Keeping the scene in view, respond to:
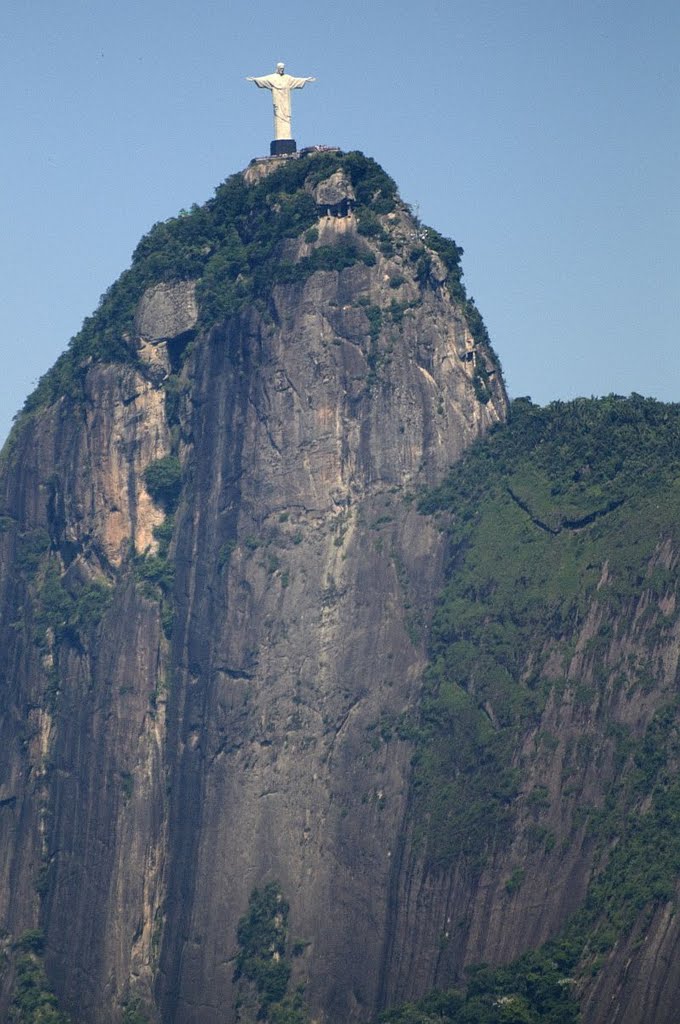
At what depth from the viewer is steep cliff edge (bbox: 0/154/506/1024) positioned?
14750 cm

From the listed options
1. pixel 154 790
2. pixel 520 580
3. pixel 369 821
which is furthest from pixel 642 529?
pixel 154 790

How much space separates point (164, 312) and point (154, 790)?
82.2 feet

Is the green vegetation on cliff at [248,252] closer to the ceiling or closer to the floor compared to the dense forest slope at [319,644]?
closer to the ceiling

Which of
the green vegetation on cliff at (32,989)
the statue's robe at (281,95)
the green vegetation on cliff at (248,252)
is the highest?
the statue's robe at (281,95)

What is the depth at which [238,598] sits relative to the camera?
497ft

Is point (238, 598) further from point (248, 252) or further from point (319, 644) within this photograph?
point (248, 252)

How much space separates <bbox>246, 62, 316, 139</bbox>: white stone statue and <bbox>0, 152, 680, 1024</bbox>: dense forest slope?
1.81 meters

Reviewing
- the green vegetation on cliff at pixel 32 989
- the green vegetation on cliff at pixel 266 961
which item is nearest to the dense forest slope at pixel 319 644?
the green vegetation on cliff at pixel 266 961

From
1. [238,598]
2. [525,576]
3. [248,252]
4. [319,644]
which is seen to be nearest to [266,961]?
[319,644]

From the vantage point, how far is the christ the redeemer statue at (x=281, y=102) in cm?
15538

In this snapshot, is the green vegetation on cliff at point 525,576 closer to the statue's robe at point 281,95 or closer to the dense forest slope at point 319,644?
the dense forest slope at point 319,644

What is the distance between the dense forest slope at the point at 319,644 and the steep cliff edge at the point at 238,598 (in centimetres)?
17

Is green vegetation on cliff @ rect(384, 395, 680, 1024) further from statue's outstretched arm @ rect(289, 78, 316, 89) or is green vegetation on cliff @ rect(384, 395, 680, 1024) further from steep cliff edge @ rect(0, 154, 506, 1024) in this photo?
statue's outstretched arm @ rect(289, 78, 316, 89)

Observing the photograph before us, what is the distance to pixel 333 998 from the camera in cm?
14350
